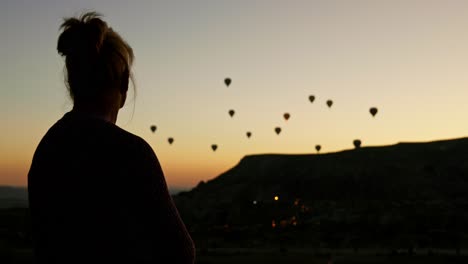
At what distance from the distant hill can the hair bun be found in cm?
5351

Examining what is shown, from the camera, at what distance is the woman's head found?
2883mm

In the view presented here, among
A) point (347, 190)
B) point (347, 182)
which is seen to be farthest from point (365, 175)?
point (347, 190)

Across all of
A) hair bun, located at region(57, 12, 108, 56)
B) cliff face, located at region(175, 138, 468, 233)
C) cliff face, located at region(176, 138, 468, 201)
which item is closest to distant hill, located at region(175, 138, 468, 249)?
cliff face, located at region(176, 138, 468, 201)

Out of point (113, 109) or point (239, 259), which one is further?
point (239, 259)

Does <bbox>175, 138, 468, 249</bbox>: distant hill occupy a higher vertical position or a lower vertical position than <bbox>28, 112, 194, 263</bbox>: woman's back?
lower

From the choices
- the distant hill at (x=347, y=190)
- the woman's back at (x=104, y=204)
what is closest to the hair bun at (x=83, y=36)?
the woman's back at (x=104, y=204)

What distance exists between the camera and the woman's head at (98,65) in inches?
113

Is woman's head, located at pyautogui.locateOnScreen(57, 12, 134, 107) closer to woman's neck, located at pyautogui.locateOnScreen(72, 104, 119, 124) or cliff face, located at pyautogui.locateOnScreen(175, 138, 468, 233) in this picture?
woman's neck, located at pyautogui.locateOnScreen(72, 104, 119, 124)

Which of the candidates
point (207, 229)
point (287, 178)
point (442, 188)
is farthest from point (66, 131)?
point (287, 178)

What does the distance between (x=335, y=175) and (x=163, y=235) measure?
348ft

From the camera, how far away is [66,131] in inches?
111

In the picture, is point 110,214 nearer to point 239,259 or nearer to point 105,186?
point 105,186

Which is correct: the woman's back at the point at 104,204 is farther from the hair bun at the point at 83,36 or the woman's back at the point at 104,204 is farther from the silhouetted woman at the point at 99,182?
the hair bun at the point at 83,36

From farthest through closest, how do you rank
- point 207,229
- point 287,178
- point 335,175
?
point 287,178
point 335,175
point 207,229
